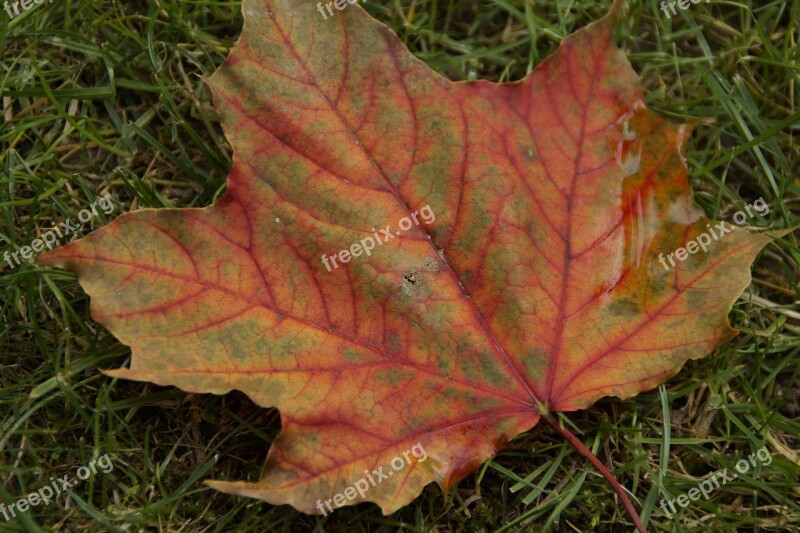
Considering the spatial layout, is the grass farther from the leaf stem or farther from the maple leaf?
the maple leaf

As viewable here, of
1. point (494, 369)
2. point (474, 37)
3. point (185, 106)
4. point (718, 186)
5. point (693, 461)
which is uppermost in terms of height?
point (474, 37)

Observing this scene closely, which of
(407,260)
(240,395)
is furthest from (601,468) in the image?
(240,395)

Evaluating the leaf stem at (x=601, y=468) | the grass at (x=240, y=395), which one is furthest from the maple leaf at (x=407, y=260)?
the grass at (x=240, y=395)

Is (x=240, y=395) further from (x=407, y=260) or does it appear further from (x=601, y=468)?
(x=601, y=468)

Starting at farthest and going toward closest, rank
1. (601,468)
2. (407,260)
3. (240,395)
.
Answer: (240,395), (601,468), (407,260)

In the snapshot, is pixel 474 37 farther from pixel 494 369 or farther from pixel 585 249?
pixel 494 369

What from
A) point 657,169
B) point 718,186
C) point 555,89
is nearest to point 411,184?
point 555,89

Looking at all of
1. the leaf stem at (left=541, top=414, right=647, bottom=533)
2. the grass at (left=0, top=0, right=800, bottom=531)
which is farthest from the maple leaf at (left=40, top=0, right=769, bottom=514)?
the grass at (left=0, top=0, right=800, bottom=531)

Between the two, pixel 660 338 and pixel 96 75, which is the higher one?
pixel 96 75
